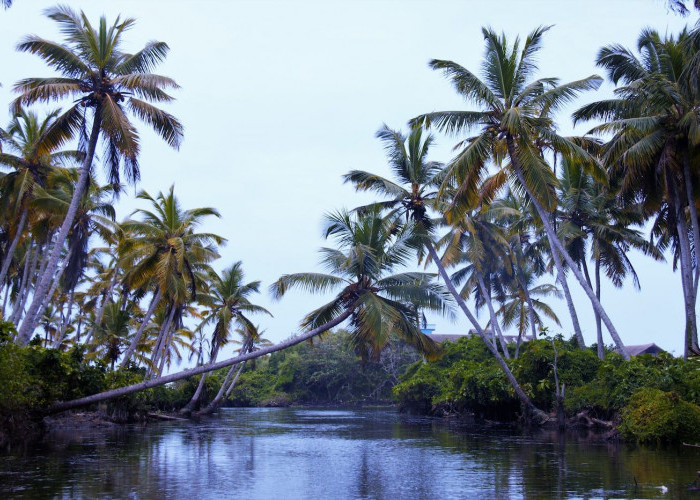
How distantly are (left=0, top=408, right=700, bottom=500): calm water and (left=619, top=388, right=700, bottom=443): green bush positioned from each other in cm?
80

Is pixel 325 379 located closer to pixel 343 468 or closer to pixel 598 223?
pixel 598 223

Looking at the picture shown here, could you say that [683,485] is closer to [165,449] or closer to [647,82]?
[647,82]

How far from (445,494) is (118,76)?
15.1 meters

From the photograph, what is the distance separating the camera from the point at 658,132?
19.0 m

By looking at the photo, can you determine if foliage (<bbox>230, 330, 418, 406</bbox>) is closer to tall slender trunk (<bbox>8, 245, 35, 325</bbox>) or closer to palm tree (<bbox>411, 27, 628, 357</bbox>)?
tall slender trunk (<bbox>8, 245, 35, 325</bbox>)

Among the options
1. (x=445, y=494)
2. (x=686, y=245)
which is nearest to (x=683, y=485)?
(x=445, y=494)

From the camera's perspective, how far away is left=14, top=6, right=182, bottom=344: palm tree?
17.8 metres

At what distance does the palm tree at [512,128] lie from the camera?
18641mm

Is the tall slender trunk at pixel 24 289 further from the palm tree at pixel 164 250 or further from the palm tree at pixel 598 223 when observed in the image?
the palm tree at pixel 598 223

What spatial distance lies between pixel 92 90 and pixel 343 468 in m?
13.0

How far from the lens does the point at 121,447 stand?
61.5 ft

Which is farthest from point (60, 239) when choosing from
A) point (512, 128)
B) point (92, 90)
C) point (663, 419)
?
point (663, 419)

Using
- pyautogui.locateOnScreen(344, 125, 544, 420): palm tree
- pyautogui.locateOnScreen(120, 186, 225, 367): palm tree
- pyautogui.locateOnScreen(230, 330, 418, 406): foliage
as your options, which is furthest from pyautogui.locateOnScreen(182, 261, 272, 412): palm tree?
pyautogui.locateOnScreen(230, 330, 418, 406): foliage

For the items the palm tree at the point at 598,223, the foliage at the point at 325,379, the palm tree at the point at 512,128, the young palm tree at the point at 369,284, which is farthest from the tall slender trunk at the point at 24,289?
the foliage at the point at 325,379
